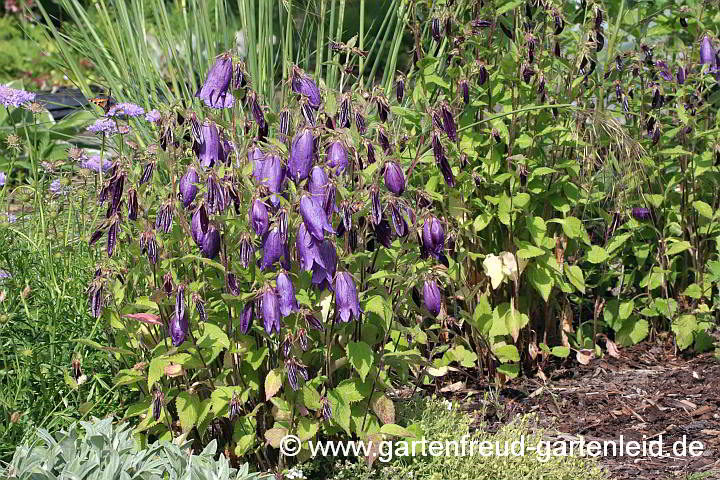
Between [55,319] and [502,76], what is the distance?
192 centimetres

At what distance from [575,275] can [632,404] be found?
55cm

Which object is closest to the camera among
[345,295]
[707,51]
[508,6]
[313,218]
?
[313,218]

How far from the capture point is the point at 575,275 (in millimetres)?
3891

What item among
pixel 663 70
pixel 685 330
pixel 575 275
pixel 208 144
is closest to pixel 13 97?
pixel 208 144

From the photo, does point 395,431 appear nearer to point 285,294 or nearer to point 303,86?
point 285,294

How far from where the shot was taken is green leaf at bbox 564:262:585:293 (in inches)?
152

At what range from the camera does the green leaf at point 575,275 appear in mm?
3863

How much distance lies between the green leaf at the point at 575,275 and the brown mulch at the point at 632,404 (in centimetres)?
44

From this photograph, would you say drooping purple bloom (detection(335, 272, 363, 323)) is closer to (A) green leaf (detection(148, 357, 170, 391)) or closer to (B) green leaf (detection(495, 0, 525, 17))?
(A) green leaf (detection(148, 357, 170, 391))

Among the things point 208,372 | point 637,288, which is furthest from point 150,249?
point 637,288

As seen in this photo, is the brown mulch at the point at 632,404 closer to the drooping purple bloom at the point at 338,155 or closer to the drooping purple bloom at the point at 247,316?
the drooping purple bloom at the point at 247,316

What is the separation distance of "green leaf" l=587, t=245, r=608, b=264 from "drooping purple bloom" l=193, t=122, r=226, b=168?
5.88 feet

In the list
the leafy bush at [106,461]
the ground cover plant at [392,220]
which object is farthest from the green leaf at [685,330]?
the leafy bush at [106,461]

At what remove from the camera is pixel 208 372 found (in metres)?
3.05
